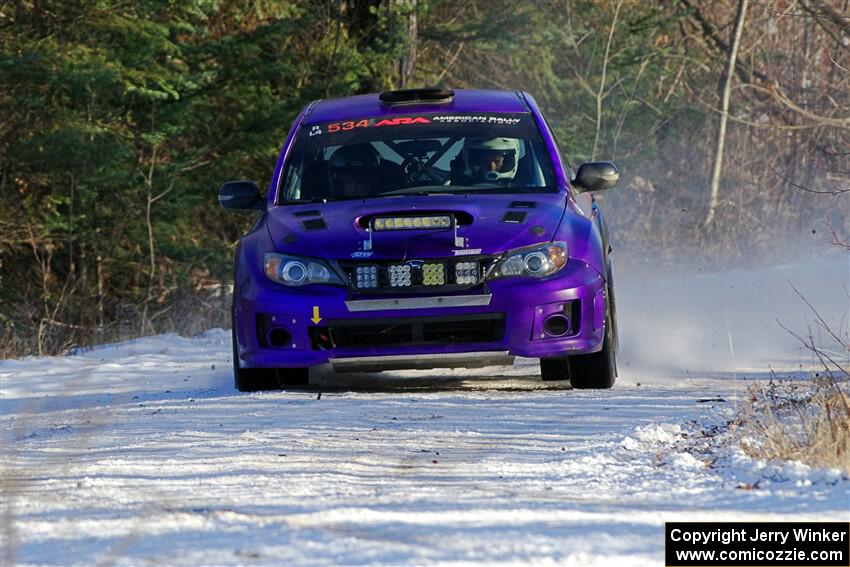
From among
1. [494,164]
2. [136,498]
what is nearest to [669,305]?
[494,164]

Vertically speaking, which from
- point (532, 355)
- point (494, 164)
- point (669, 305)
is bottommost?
point (669, 305)

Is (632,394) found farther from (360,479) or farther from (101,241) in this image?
(101,241)

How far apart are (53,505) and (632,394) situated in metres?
4.12

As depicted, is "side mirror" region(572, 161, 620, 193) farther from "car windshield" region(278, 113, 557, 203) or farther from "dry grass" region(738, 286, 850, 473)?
"dry grass" region(738, 286, 850, 473)

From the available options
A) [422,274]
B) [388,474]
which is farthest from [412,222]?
[388,474]

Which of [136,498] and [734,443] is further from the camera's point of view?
[734,443]

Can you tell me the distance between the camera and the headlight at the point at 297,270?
8.67 meters

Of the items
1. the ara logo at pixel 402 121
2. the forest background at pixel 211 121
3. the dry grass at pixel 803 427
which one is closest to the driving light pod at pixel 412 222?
the ara logo at pixel 402 121

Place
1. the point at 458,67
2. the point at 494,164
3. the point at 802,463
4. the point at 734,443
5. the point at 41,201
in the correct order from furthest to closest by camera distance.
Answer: the point at 458,67, the point at 41,201, the point at 494,164, the point at 734,443, the point at 802,463

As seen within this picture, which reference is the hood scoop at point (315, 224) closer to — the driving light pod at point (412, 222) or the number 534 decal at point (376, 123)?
the driving light pod at point (412, 222)

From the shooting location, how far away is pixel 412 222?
8719 mm

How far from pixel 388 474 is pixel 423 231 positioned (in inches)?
110

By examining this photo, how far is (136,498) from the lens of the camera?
5.48 metres

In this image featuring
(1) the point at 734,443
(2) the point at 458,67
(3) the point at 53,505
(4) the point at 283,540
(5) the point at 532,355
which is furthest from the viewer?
(2) the point at 458,67
